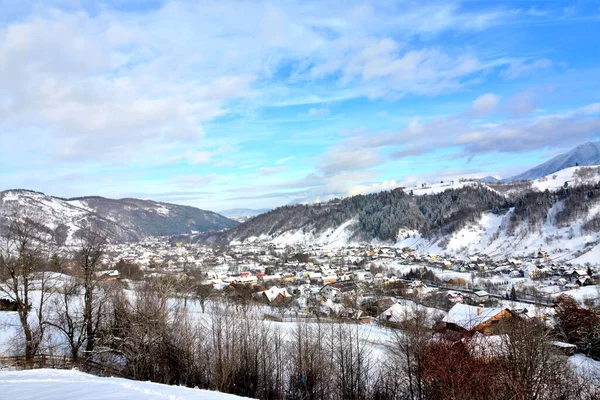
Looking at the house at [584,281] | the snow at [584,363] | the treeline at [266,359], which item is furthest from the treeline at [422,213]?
the treeline at [266,359]

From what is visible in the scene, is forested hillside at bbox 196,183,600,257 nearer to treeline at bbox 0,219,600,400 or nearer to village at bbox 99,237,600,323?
village at bbox 99,237,600,323

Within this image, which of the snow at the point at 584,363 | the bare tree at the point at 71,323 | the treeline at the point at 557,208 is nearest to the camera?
the bare tree at the point at 71,323

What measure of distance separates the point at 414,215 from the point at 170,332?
149 m

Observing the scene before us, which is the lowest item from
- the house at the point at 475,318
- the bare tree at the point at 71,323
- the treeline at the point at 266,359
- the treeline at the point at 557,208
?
the house at the point at 475,318

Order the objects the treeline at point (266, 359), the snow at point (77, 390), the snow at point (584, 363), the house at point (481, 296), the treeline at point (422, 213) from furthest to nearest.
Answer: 1. the treeline at point (422, 213)
2. the house at point (481, 296)
3. the snow at point (584, 363)
4. the treeline at point (266, 359)
5. the snow at point (77, 390)

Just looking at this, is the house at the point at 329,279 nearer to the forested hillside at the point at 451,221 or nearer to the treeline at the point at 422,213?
the forested hillside at the point at 451,221

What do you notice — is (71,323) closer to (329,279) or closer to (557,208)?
(329,279)

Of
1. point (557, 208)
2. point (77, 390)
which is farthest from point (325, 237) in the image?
point (77, 390)

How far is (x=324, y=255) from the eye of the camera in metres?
109

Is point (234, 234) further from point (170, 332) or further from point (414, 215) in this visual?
point (170, 332)

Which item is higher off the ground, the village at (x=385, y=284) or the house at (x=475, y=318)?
the house at (x=475, y=318)

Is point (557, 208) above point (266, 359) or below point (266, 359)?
above

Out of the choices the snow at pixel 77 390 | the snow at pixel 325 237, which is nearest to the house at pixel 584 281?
the snow at pixel 77 390

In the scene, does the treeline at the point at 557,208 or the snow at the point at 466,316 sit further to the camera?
the treeline at the point at 557,208
